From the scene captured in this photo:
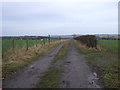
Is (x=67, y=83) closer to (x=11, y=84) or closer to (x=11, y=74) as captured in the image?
(x=11, y=84)

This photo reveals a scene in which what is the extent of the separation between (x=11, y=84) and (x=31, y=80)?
0.90 metres

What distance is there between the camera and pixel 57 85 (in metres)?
7.47

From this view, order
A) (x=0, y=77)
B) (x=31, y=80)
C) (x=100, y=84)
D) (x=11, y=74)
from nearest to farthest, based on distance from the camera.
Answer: (x=100, y=84)
(x=31, y=80)
(x=0, y=77)
(x=11, y=74)

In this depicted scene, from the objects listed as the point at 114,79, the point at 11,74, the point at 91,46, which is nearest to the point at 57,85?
the point at 114,79

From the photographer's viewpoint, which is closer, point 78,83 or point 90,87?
point 90,87

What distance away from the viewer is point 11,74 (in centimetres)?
982

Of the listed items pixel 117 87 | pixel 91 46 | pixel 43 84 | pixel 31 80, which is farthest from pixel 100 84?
pixel 91 46

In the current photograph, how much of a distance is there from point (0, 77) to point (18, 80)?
4.05 ft

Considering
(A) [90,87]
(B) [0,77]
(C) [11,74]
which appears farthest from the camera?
(C) [11,74]

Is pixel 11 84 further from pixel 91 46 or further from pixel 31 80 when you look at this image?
pixel 91 46

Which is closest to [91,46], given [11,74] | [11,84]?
[11,74]

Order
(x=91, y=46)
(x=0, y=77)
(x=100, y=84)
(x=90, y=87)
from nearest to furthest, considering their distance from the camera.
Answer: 1. (x=90, y=87)
2. (x=100, y=84)
3. (x=0, y=77)
4. (x=91, y=46)

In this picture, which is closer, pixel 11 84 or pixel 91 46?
pixel 11 84

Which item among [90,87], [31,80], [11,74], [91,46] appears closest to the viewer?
[90,87]
